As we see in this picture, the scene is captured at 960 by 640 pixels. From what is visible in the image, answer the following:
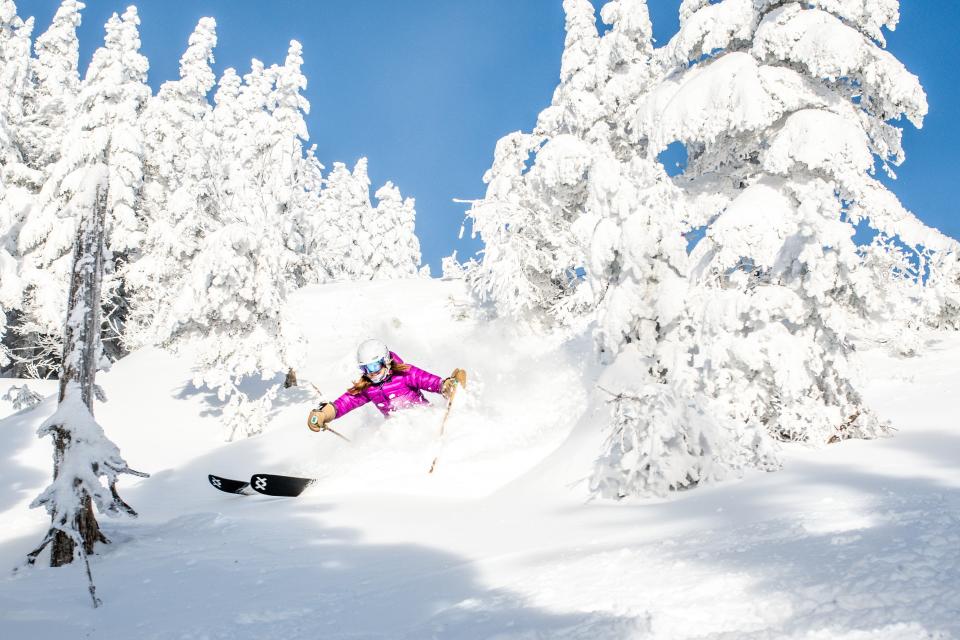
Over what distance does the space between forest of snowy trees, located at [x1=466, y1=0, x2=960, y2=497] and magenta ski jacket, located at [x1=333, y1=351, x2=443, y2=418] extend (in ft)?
11.7

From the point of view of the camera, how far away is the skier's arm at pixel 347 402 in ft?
37.9

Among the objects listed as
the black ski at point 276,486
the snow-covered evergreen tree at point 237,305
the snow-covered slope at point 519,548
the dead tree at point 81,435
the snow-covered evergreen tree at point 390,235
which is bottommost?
the snow-covered slope at point 519,548

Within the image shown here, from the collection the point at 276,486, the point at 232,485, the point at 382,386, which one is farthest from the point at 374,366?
the point at 232,485

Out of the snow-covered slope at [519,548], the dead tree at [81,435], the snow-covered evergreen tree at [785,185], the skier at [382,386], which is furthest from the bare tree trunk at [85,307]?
the snow-covered evergreen tree at [785,185]

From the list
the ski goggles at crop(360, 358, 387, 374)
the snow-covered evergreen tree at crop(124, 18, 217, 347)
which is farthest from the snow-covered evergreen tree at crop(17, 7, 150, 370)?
the ski goggles at crop(360, 358, 387, 374)

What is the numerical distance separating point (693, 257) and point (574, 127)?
12.8 metres

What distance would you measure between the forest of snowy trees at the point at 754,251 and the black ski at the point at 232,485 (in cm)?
646

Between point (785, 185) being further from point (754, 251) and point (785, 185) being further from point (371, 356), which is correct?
point (371, 356)

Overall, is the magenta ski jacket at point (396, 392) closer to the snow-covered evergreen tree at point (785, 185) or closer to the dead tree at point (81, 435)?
the dead tree at point (81, 435)

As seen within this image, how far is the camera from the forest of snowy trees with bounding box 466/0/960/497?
6.89 meters

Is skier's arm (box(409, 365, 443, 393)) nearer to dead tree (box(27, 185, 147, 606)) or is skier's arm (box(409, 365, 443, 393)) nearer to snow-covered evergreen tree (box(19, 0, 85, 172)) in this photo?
dead tree (box(27, 185, 147, 606))

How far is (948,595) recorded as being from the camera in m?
2.10

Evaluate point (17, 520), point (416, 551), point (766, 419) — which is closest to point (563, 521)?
point (416, 551)

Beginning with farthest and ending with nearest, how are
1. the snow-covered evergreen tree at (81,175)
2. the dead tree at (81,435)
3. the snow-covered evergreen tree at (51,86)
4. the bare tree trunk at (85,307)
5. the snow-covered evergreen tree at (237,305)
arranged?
the snow-covered evergreen tree at (51,86)
the snow-covered evergreen tree at (81,175)
the snow-covered evergreen tree at (237,305)
the bare tree trunk at (85,307)
the dead tree at (81,435)
